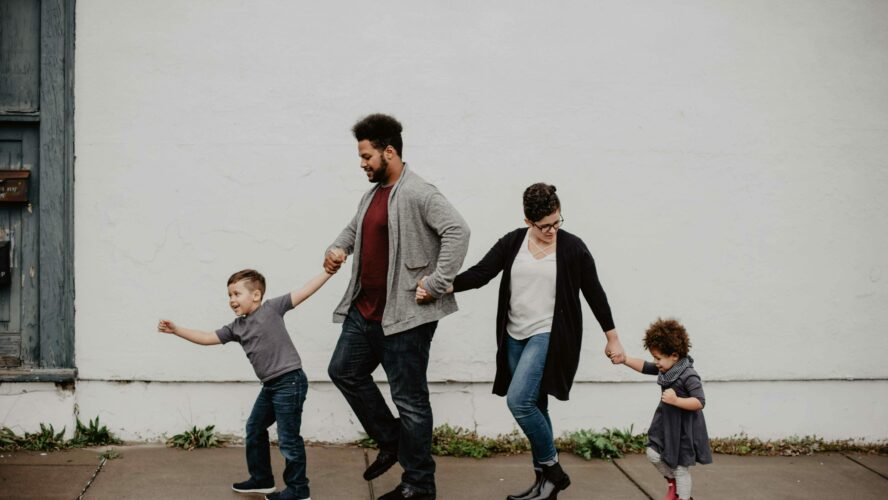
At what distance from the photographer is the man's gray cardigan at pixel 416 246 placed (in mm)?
3967

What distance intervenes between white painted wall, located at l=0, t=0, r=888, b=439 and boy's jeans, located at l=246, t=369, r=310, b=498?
1028 mm

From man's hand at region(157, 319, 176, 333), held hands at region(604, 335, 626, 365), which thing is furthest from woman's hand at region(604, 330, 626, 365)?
man's hand at region(157, 319, 176, 333)

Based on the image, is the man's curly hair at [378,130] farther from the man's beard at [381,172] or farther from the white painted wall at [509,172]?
the white painted wall at [509,172]

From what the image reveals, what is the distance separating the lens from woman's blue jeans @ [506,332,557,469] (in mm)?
4059

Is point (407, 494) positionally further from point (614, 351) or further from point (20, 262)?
point (20, 262)

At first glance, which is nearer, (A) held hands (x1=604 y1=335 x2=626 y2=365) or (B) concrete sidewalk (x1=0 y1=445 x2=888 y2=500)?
(A) held hands (x1=604 y1=335 x2=626 y2=365)

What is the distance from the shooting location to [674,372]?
12.8ft

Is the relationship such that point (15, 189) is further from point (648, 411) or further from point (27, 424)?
point (648, 411)

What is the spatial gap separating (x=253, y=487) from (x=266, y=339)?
85cm

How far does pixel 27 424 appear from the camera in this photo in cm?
500

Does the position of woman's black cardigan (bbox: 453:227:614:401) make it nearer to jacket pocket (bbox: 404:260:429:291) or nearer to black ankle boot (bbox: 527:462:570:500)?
jacket pocket (bbox: 404:260:429:291)

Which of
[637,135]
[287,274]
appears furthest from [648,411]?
[287,274]

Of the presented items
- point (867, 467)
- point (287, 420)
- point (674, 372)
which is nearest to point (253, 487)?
point (287, 420)

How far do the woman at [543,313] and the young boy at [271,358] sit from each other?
72 centimetres
